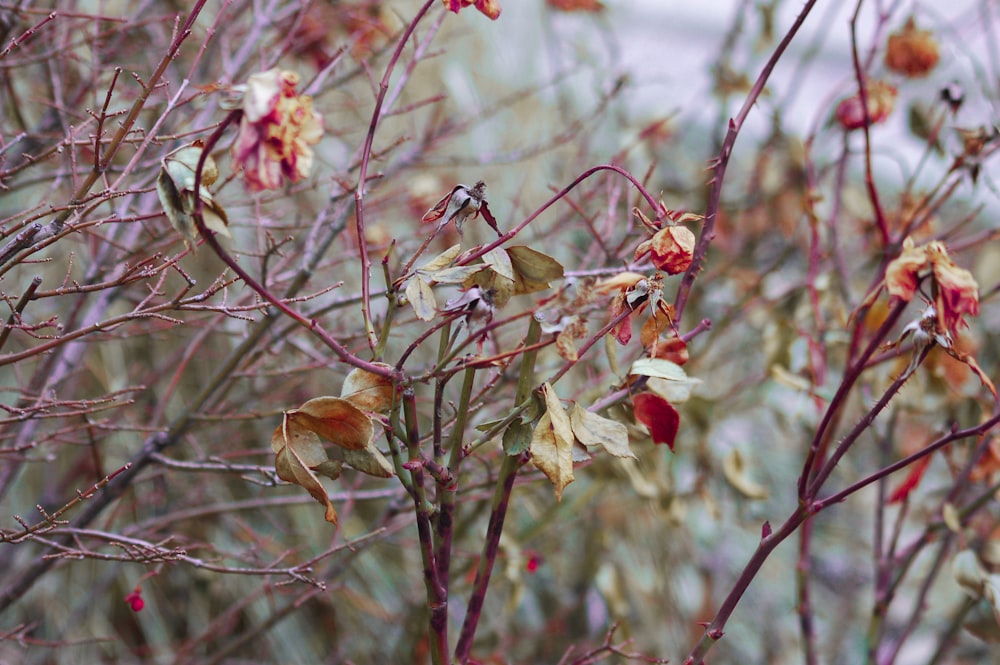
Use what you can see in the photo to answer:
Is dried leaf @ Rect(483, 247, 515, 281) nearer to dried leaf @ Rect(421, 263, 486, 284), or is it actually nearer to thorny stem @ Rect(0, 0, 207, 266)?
dried leaf @ Rect(421, 263, 486, 284)

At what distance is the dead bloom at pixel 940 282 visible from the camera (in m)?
0.38

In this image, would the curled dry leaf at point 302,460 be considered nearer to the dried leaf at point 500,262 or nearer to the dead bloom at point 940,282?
the dried leaf at point 500,262

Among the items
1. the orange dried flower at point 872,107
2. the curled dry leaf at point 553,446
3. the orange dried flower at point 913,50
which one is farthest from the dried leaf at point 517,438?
the orange dried flower at point 913,50

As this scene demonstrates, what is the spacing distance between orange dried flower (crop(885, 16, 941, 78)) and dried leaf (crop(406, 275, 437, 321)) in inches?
26.1

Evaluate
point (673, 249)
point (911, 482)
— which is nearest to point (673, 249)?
point (673, 249)

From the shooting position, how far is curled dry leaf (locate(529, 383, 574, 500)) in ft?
1.23

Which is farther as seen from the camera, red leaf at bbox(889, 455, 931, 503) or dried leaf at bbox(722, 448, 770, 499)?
dried leaf at bbox(722, 448, 770, 499)

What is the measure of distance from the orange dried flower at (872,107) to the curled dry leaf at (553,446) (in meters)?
0.49

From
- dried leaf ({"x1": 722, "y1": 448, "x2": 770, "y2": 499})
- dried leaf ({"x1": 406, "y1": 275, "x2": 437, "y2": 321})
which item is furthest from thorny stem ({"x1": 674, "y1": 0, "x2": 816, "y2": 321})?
dried leaf ({"x1": 722, "y1": 448, "x2": 770, "y2": 499})

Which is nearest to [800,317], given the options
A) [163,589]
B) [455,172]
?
[455,172]

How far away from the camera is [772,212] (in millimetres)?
1269

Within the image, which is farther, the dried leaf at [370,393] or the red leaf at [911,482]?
the red leaf at [911,482]

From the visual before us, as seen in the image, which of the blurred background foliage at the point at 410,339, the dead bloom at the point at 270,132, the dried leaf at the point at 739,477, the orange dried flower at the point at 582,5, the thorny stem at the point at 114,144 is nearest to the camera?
the dead bloom at the point at 270,132

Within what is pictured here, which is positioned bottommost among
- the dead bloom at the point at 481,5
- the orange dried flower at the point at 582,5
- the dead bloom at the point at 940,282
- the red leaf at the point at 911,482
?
the red leaf at the point at 911,482
